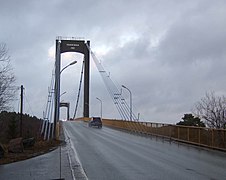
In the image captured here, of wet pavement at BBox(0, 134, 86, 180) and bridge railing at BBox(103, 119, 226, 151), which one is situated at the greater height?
bridge railing at BBox(103, 119, 226, 151)

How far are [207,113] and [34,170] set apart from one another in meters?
23.9

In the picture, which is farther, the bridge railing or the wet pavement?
the bridge railing

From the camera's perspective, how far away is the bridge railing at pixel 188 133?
26.0m

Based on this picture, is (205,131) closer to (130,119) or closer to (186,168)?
(186,168)

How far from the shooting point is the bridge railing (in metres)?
26.0

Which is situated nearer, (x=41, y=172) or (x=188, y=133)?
(x=41, y=172)

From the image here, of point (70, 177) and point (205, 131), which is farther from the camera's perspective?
point (205, 131)

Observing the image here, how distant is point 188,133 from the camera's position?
1252 inches

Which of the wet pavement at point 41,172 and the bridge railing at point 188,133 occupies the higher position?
the bridge railing at point 188,133

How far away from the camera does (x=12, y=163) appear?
62.4ft

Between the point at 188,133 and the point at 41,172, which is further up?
the point at 188,133

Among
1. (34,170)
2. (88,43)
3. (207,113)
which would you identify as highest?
(88,43)

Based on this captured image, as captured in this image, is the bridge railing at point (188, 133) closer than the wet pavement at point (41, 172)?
No

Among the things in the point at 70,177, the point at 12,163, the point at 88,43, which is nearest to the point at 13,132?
the point at 12,163
